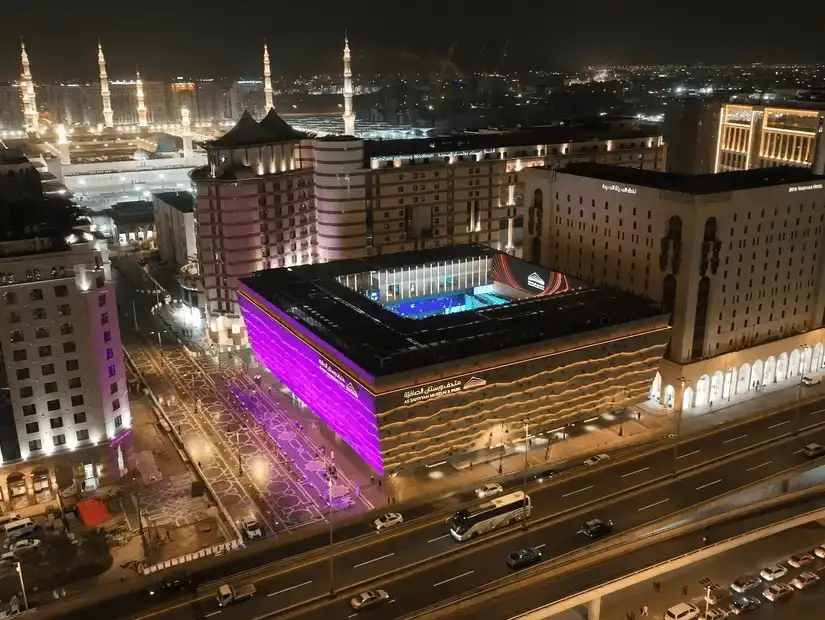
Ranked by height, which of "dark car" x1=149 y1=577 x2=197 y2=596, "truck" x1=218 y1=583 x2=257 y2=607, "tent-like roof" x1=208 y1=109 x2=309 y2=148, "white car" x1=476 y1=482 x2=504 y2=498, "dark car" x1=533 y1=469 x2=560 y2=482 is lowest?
"dark car" x1=533 y1=469 x2=560 y2=482

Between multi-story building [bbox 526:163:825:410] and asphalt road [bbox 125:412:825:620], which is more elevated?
multi-story building [bbox 526:163:825:410]

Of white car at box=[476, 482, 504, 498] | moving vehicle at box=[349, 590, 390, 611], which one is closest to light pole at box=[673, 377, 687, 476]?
white car at box=[476, 482, 504, 498]

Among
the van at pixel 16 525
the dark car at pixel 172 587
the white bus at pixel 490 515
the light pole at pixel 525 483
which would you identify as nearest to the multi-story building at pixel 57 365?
the van at pixel 16 525

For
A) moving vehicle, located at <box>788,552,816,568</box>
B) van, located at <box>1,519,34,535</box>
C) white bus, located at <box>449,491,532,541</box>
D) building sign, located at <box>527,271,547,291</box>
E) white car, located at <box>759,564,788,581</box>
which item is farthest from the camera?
building sign, located at <box>527,271,547,291</box>

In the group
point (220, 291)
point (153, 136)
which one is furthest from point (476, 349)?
point (153, 136)

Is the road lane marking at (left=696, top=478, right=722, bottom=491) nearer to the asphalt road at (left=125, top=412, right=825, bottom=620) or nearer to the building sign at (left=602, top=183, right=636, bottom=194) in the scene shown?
the asphalt road at (left=125, top=412, right=825, bottom=620)
